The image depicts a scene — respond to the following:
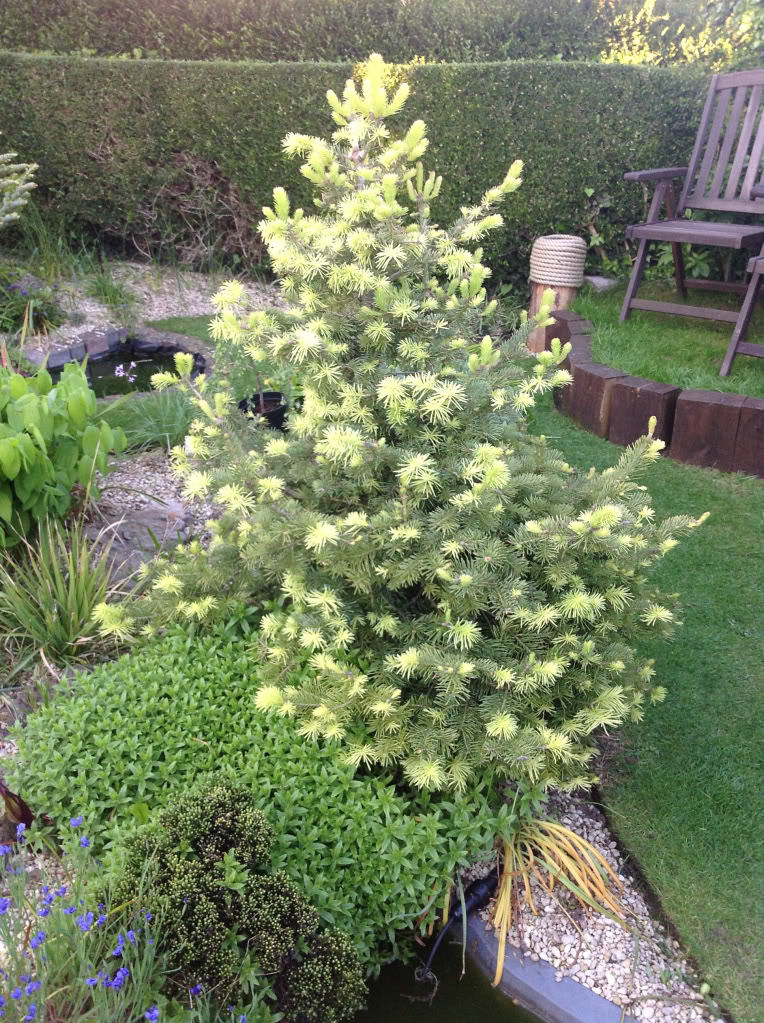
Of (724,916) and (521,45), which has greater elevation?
(521,45)

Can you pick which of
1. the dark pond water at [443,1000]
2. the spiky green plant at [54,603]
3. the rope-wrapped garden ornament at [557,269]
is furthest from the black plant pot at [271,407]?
the dark pond water at [443,1000]

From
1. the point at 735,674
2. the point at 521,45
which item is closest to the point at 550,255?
the point at 521,45

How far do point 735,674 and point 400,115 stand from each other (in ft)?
18.7

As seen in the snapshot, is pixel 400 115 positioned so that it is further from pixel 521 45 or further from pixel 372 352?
pixel 372 352

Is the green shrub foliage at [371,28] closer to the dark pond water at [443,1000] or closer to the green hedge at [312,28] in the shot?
the green hedge at [312,28]

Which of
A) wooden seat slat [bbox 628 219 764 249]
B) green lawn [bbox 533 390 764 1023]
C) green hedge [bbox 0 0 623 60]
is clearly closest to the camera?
green lawn [bbox 533 390 764 1023]

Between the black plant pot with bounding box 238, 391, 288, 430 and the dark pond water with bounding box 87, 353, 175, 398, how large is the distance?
3.54ft

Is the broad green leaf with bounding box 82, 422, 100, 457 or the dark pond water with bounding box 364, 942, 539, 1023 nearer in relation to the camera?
the dark pond water with bounding box 364, 942, 539, 1023

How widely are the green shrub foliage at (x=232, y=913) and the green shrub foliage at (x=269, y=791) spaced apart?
0.11 m

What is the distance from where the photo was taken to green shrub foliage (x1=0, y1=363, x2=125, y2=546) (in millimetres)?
2652

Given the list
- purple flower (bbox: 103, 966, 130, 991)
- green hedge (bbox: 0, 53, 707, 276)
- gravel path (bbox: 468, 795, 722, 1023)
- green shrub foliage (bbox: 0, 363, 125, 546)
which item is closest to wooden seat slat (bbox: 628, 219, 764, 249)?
green hedge (bbox: 0, 53, 707, 276)

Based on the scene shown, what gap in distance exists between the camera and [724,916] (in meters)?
2.05

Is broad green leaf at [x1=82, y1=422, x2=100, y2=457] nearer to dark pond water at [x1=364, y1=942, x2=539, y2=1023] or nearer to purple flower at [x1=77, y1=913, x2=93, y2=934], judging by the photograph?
purple flower at [x1=77, y1=913, x2=93, y2=934]

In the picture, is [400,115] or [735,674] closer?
[735,674]
